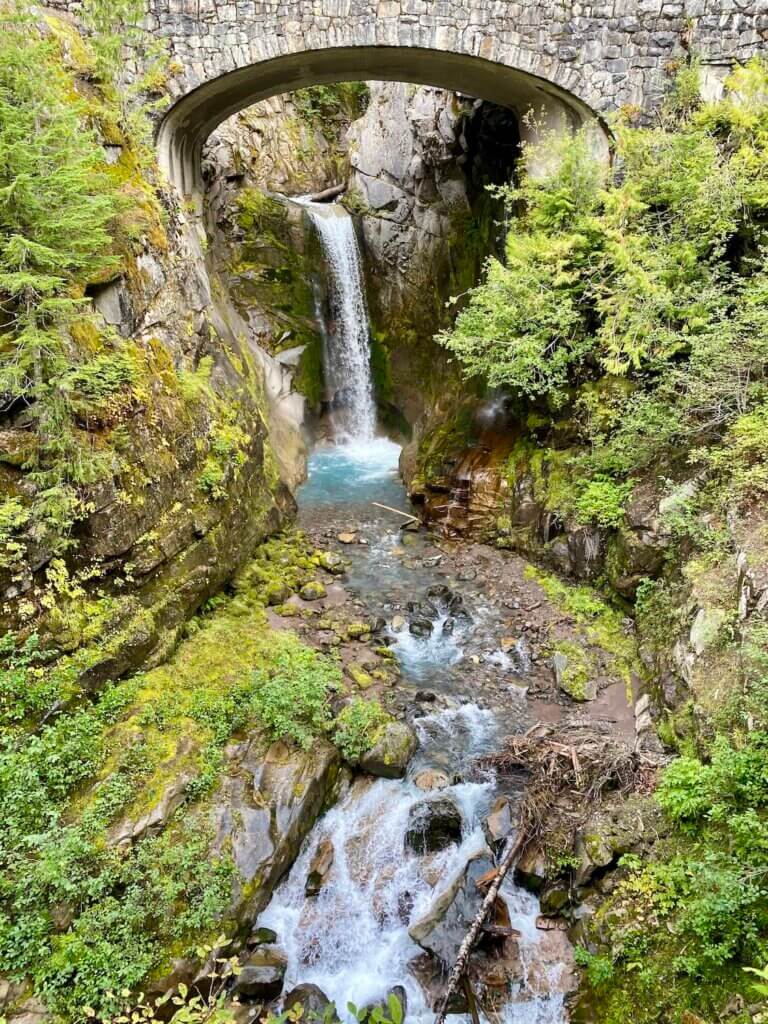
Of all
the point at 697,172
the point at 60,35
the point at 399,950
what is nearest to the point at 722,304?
the point at 697,172

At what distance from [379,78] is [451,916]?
1416cm

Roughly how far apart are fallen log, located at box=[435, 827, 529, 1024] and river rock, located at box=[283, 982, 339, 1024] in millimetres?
970

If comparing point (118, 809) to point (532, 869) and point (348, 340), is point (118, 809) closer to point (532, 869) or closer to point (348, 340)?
point (532, 869)

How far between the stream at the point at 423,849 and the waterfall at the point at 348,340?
8091mm

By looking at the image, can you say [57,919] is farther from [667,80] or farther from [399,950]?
[667,80]

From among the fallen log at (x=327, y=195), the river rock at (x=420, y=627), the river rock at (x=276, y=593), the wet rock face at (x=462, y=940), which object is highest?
the fallen log at (x=327, y=195)

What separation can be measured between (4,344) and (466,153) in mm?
13254

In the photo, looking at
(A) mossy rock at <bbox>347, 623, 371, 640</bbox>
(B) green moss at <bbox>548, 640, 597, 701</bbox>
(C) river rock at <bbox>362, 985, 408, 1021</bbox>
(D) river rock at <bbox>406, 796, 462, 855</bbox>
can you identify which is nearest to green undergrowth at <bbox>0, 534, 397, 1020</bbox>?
(D) river rock at <bbox>406, 796, 462, 855</bbox>

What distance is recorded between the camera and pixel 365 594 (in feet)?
32.9

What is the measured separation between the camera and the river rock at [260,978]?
4949mm

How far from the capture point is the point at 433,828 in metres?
6.11

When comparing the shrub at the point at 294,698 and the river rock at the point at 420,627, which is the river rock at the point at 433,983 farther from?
the river rock at the point at 420,627

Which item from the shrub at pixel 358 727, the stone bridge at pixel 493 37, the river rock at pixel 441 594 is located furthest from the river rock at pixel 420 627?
the stone bridge at pixel 493 37

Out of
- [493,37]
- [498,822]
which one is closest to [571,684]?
[498,822]
